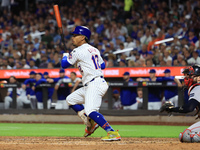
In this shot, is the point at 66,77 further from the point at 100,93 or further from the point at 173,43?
the point at 100,93

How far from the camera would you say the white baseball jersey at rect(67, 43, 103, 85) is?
617 cm

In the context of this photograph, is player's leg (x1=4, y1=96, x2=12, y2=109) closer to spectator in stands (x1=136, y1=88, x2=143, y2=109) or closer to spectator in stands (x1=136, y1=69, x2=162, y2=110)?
spectator in stands (x1=136, y1=88, x2=143, y2=109)

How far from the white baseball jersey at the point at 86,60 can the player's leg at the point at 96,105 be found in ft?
0.43

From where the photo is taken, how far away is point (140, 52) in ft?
46.2

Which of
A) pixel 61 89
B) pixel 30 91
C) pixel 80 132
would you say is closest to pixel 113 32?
pixel 61 89

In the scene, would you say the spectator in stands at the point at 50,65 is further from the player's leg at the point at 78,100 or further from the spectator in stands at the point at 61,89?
the player's leg at the point at 78,100

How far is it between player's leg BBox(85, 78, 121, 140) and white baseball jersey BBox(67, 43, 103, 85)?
0.13 m

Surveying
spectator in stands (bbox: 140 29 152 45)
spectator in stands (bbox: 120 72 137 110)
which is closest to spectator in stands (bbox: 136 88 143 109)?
spectator in stands (bbox: 120 72 137 110)

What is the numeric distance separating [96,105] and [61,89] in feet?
22.2

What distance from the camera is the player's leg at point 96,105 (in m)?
5.95

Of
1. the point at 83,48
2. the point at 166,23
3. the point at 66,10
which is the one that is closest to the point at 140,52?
the point at 166,23

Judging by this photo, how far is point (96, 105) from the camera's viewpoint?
6.12 m

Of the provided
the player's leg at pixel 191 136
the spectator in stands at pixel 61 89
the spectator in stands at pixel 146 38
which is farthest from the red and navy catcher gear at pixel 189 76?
the spectator in stands at pixel 146 38

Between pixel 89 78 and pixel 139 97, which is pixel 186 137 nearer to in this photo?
pixel 89 78
